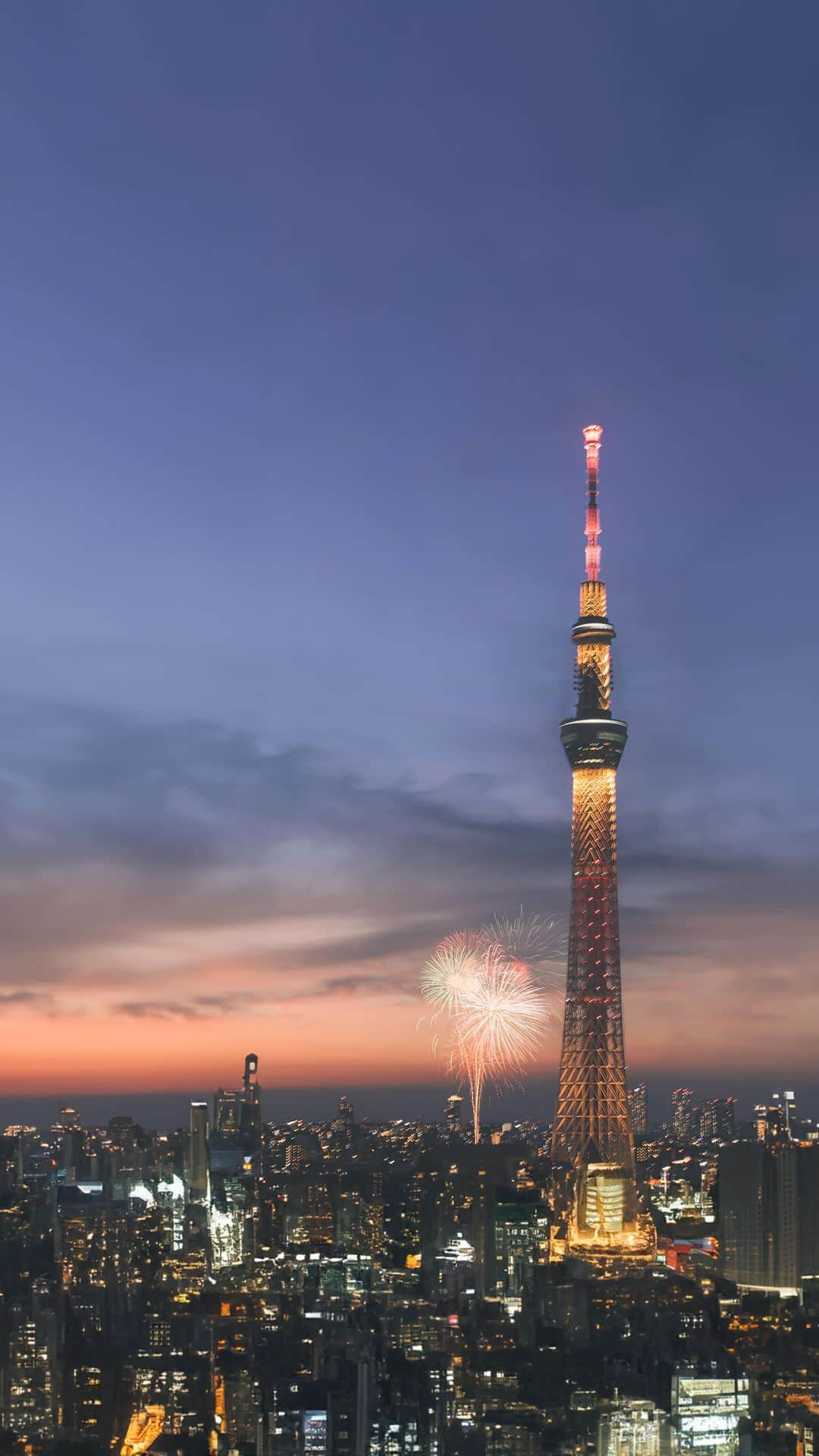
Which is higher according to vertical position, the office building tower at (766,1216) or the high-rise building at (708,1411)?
the office building tower at (766,1216)

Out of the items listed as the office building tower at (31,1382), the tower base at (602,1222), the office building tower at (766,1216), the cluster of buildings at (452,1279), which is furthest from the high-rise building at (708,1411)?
the office building tower at (766,1216)

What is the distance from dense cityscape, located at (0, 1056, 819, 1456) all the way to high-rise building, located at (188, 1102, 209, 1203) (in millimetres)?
88

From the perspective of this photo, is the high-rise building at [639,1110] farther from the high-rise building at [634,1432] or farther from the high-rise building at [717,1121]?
the high-rise building at [634,1432]

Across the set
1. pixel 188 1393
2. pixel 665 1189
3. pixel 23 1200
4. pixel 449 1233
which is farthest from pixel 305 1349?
pixel 665 1189

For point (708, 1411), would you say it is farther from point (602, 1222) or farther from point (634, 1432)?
point (602, 1222)

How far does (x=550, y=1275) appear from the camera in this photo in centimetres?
2842

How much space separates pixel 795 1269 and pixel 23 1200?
1287cm

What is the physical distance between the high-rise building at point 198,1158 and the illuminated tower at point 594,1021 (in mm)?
8985

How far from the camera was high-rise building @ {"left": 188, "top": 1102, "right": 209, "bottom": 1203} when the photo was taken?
1569 inches

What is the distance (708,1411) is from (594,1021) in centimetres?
1387

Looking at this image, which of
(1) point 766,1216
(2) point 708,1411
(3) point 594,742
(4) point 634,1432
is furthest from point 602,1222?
(4) point 634,1432

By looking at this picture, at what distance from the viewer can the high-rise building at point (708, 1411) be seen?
17.7m

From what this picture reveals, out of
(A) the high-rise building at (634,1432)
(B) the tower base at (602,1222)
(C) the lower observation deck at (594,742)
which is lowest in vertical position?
(A) the high-rise building at (634,1432)

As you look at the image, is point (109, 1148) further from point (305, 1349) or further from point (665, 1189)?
point (305, 1349)
